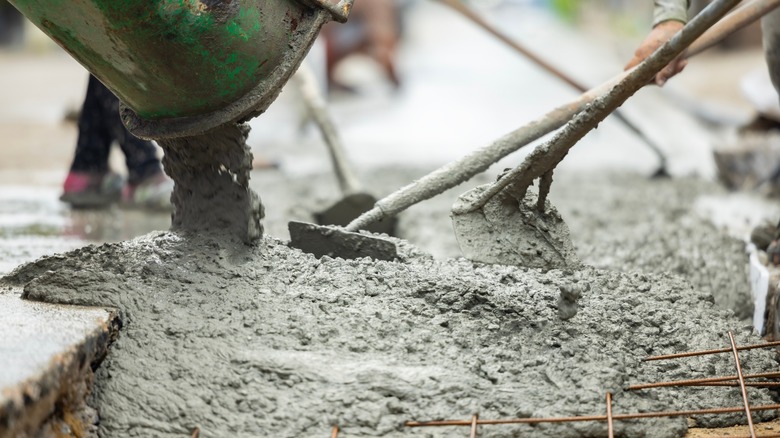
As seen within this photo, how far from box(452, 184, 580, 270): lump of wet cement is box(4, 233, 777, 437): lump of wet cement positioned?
0.14 ft

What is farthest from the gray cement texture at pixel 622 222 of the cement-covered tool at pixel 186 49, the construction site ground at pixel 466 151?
the cement-covered tool at pixel 186 49

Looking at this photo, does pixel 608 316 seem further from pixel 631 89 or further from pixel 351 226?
pixel 351 226

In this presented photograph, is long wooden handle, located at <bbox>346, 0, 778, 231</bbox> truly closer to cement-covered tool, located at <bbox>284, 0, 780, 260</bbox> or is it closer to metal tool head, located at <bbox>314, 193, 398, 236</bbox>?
cement-covered tool, located at <bbox>284, 0, 780, 260</bbox>

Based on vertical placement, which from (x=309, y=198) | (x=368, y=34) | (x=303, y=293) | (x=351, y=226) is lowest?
(x=303, y=293)

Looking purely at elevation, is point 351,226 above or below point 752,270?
below

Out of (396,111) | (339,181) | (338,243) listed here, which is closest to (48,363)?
(338,243)

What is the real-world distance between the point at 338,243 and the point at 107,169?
94.9 inches

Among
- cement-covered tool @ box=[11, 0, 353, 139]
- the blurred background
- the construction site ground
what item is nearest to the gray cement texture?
the construction site ground

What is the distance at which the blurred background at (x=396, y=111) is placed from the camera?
4.55 m

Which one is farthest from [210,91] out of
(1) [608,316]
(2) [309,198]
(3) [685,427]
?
(2) [309,198]

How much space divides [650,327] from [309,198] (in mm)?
2471

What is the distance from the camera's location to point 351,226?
2631 millimetres

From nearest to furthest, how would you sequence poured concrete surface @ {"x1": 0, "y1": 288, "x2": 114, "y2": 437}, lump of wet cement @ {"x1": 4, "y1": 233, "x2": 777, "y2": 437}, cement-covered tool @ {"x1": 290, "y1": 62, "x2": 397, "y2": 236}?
poured concrete surface @ {"x1": 0, "y1": 288, "x2": 114, "y2": 437} < lump of wet cement @ {"x1": 4, "y1": 233, "x2": 777, "y2": 437} < cement-covered tool @ {"x1": 290, "y1": 62, "x2": 397, "y2": 236}

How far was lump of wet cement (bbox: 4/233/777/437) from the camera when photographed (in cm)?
193
